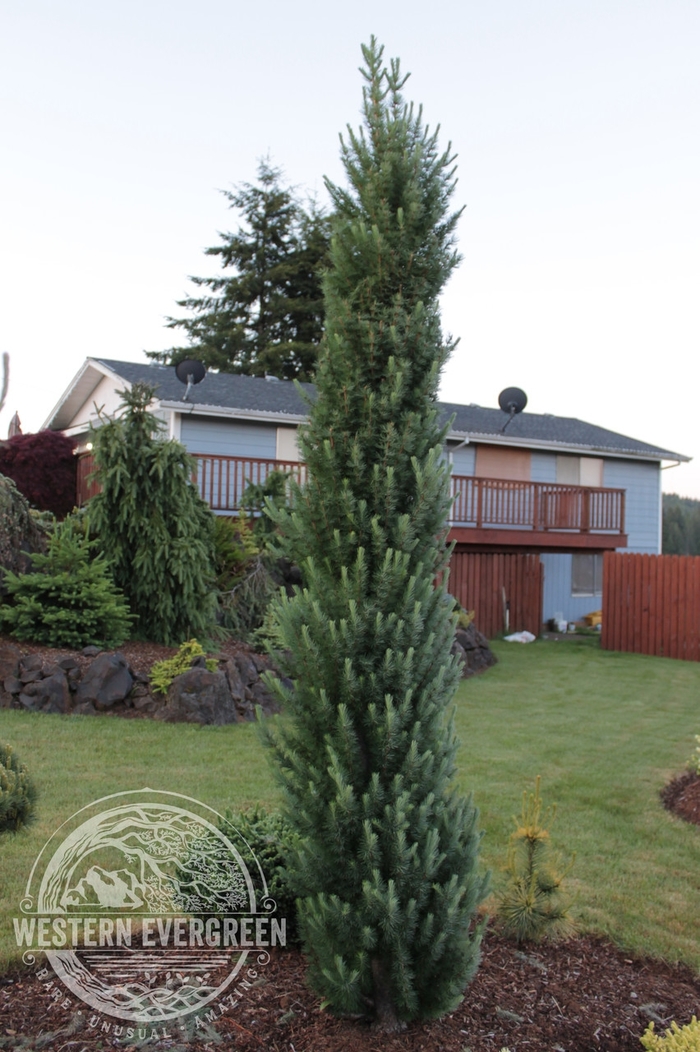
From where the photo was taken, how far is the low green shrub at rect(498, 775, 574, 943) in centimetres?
362

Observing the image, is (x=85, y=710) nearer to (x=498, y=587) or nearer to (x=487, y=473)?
(x=498, y=587)

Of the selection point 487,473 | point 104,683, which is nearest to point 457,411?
point 487,473

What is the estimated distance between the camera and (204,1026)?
2795mm

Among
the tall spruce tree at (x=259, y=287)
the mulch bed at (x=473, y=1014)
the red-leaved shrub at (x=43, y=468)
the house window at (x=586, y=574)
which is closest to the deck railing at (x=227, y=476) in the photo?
the red-leaved shrub at (x=43, y=468)

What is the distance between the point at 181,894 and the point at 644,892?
274 centimetres

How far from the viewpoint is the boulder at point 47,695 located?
8.12 metres

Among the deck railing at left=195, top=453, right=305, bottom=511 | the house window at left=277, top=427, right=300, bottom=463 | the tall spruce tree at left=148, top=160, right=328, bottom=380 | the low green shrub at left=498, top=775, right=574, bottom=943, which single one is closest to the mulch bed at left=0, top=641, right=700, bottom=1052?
the low green shrub at left=498, top=775, right=574, bottom=943

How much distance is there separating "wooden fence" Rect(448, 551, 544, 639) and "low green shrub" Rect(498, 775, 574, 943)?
13.6 m

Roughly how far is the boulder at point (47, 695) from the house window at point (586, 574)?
17560mm

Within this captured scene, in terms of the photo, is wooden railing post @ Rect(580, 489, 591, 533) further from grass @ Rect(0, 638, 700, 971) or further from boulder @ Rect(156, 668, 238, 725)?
boulder @ Rect(156, 668, 238, 725)

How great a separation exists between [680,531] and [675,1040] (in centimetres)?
5666

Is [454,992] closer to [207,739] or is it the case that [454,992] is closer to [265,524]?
[207,739]

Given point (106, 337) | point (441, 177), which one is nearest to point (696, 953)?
point (441, 177)

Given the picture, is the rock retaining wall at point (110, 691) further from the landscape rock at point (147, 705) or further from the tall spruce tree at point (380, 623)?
the tall spruce tree at point (380, 623)
